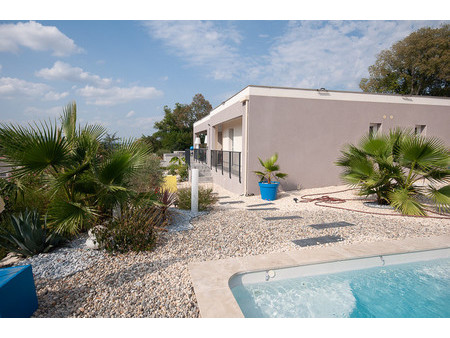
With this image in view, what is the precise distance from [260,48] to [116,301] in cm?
1040

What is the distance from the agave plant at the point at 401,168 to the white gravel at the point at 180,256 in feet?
1.83

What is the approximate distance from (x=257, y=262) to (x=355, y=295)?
143 cm

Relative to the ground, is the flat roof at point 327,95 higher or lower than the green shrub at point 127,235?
higher

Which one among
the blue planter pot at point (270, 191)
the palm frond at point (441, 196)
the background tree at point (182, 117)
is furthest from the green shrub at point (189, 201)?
the background tree at point (182, 117)

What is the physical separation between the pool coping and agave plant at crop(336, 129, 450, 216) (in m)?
2.00

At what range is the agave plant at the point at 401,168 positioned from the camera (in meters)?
6.47

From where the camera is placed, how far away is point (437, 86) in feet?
77.9

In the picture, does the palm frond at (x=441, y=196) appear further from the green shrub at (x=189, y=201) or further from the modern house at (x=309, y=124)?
the green shrub at (x=189, y=201)

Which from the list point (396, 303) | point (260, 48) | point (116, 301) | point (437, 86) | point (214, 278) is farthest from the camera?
point (437, 86)

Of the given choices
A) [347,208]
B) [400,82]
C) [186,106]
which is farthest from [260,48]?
[186,106]

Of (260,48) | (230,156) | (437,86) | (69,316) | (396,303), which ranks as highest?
(437,86)

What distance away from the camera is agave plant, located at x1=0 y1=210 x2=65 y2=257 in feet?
12.5
